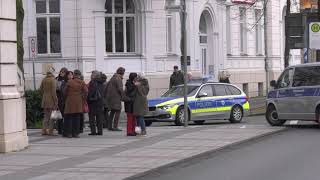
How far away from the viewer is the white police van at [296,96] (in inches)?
756

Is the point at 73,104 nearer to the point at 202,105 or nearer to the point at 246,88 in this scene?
the point at 202,105

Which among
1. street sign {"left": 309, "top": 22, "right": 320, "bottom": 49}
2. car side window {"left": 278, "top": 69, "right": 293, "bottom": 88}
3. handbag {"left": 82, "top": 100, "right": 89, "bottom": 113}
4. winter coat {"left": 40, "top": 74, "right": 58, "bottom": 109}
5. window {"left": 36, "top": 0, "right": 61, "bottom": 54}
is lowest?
handbag {"left": 82, "top": 100, "right": 89, "bottom": 113}

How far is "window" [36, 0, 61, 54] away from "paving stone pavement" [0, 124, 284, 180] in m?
11.5

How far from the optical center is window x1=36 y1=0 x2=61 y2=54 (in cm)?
3061

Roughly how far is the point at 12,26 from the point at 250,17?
2981 centimetres

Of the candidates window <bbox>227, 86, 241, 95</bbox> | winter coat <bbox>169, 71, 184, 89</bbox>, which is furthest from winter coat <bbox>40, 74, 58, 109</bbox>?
winter coat <bbox>169, 71, 184, 89</bbox>

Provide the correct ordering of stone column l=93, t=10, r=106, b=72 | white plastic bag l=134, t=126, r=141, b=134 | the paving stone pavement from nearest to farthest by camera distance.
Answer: the paving stone pavement → white plastic bag l=134, t=126, r=141, b=134 → stone column l=93, t=10, r=106, b=72

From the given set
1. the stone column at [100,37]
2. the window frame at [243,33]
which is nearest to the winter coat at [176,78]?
→ the stone column at [100,37]

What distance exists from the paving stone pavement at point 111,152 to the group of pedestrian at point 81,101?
1.40ft

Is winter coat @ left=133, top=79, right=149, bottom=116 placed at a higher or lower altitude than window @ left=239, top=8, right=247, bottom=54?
lower

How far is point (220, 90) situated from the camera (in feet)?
74.0

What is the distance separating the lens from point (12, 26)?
47.7 ft

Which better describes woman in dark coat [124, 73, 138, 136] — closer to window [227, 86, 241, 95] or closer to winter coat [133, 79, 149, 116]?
winter coat [133, 79, 149, 116]

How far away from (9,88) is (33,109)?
713 cm
